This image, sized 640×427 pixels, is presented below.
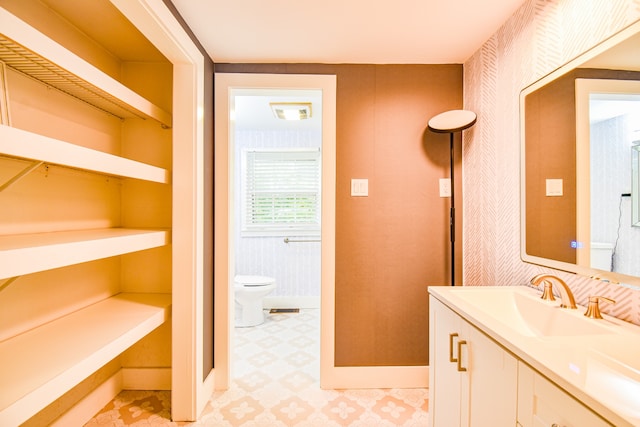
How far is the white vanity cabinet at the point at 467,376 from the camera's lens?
817 mm

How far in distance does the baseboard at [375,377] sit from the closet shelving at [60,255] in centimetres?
116

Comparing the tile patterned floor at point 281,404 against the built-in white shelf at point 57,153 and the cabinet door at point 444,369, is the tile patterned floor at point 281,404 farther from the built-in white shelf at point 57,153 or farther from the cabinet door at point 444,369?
the built-in white shelf at point 57,153

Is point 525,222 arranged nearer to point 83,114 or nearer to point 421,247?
point 421,247

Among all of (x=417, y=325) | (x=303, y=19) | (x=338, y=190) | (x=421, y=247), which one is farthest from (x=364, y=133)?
(x=417, y=325)

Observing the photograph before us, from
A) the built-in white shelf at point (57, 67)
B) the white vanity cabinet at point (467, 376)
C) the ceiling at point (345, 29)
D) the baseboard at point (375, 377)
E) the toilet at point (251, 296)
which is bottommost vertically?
the baseboard at point (375, 377)

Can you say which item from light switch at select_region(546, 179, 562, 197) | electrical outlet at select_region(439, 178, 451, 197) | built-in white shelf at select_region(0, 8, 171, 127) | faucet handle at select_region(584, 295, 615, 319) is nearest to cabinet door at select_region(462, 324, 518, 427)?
faucet handle at select_region(584, 295, 615, 319)

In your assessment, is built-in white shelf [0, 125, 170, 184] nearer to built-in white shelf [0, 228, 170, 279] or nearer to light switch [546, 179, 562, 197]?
built-in white shelf [0, 228, 170, 279]

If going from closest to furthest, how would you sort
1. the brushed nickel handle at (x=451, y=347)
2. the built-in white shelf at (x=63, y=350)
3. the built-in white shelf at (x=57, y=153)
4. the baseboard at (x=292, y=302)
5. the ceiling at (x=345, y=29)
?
the built-in white shelf at (x=57, y=153), the built-in white shelf at (x=63, y=350), the brushed nickel handle at (x=451, y=347), the ceiling at (x=345, y=29), the baseboard at (x=292, y=302)

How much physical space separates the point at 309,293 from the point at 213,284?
70.6 inches

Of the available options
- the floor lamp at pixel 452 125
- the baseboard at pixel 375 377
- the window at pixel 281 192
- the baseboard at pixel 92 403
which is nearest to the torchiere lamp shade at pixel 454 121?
the floor lamp at pixel 452 125

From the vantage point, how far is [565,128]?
1.13m

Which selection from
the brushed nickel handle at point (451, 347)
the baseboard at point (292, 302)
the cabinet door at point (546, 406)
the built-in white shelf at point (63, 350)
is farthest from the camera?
the baseboard at point (292, 302)

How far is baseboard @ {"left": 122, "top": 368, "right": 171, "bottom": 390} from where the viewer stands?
186cm

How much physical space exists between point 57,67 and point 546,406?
6.24 ft
